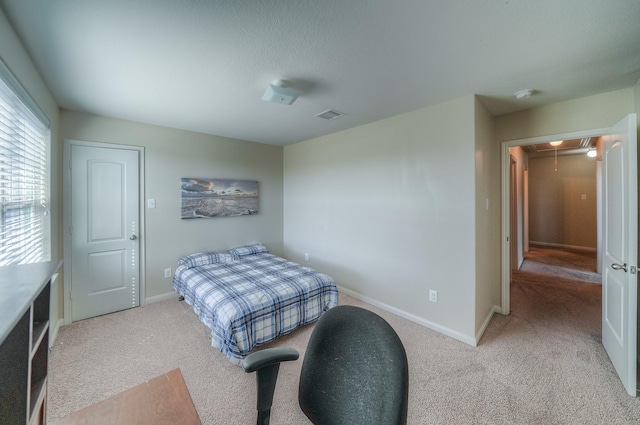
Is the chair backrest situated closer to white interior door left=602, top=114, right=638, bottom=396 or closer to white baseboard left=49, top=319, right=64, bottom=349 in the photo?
white interior door left=602, top=114, right=638, bottom=396

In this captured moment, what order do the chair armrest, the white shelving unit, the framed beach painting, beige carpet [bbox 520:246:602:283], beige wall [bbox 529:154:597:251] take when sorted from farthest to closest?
beige wall [bbox 529:154:597:251] < beige carpet [bbox 520:246:602:283] < the framed beach painting < the chair armrest < the white shelving unit

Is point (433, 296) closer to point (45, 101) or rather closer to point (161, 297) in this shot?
point (161, 297)

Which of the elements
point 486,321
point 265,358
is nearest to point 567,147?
point 486,321

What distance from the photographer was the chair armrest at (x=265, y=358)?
3.51 ft

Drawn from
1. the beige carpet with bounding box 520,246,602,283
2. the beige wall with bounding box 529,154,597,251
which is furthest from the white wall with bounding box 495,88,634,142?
the beige wall with bounding box 529,154,597,251

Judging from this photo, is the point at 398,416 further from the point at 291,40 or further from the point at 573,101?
the point at 573,101

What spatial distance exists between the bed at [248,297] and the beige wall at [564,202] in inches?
289

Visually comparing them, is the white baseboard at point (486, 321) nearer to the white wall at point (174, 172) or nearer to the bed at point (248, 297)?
the bed at point (248, 297)

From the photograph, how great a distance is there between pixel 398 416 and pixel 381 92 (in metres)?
2.39

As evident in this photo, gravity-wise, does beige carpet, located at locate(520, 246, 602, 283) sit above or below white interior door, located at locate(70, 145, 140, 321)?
below

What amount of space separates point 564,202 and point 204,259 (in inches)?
342

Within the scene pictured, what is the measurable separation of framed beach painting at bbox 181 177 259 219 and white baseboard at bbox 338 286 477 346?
2.09 metres

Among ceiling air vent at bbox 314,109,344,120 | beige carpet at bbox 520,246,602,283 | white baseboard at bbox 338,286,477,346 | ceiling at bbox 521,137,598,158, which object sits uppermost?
ceiling at bbox 521,137,598,158

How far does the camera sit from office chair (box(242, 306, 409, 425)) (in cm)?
85
